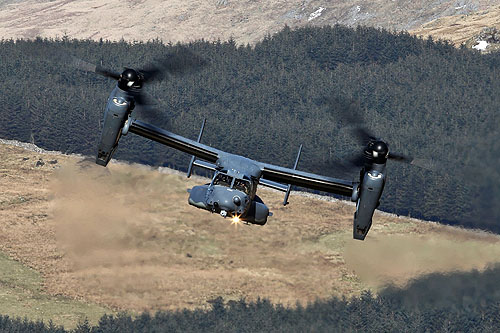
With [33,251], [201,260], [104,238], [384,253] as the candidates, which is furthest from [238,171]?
[33,251]

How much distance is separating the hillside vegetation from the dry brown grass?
0.16 m

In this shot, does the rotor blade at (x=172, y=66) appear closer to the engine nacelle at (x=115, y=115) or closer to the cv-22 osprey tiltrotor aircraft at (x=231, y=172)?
the cv-22 osprey tiltrotor aircraft at (x=231, y=172)

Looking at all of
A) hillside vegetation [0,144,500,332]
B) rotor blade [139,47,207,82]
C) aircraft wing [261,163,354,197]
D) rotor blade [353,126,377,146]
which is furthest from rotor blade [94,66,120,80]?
hillside vegetation [0,144,500,332]

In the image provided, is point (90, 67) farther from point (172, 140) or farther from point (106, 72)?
point (172, 140)

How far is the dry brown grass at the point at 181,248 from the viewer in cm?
8544

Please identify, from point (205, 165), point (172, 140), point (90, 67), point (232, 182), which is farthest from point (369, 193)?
point (90, 67)

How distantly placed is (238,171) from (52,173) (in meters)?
86.6

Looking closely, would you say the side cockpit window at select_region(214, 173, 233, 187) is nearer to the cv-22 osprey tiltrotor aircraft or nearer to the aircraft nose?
the cv-22 osprey tiltrotor aircraft

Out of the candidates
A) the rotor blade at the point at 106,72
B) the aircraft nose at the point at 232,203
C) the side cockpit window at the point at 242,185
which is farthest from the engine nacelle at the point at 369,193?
the rotor blade at the point at 106,72

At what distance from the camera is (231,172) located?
51.0m

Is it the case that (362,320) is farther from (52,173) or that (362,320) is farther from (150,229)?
(52,173)

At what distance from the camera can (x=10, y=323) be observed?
91812mm

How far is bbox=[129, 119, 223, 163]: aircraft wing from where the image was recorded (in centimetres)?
5109

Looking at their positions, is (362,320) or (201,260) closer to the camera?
(362,320)
